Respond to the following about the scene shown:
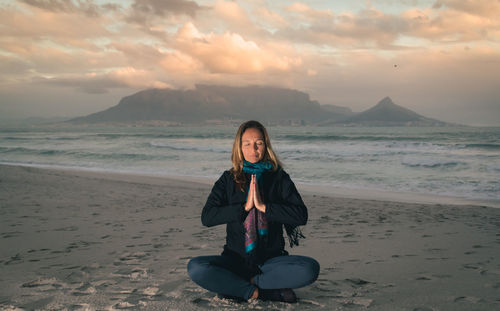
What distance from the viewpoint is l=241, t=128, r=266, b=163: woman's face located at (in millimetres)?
3012

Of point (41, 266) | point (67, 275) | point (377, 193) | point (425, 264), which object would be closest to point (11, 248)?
point (41, 266)

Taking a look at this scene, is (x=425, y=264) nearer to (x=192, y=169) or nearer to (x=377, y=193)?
(x=377, y=193)

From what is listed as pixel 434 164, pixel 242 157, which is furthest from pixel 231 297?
pixel 434 164

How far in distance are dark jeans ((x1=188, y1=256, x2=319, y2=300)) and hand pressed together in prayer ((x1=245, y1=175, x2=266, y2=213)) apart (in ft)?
1.66

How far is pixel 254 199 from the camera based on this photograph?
2869 mm

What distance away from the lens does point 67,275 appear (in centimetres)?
402

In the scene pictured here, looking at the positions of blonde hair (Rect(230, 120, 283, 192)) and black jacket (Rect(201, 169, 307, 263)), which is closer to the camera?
black jacket (Rect(201, 169, 307, 263))

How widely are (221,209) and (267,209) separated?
14.7 inches

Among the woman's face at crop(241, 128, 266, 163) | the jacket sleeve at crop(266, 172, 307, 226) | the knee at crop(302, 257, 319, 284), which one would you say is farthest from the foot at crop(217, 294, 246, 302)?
the woman's face at crop(241, 128, 266, 163)

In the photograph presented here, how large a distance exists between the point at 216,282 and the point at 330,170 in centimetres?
1645

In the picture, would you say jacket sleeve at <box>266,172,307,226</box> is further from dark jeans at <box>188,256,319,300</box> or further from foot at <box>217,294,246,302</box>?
foot at <box>217,294,246,302</box>

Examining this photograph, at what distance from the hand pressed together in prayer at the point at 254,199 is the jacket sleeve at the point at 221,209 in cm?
7

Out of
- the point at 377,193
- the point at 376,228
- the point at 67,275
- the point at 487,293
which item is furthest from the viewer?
the point at 377,193

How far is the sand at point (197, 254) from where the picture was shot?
3352 millimetres
